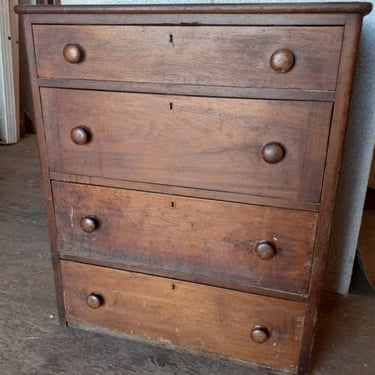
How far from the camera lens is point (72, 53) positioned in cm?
105

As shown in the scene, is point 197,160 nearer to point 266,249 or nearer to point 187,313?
point 266,249

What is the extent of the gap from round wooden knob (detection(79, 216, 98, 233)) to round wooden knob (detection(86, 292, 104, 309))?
221 mm

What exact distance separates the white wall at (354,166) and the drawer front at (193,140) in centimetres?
54

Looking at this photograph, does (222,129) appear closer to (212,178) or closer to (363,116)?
(212,178)

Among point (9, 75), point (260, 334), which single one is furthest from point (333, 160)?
point (9, 75)

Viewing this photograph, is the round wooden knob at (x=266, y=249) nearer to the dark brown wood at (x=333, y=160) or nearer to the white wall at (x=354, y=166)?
the dark brown wood at (x=333, y=160)

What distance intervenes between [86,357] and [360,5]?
1186 millimetres

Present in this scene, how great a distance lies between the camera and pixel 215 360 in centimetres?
131

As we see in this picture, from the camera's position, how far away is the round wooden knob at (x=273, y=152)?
994 mm

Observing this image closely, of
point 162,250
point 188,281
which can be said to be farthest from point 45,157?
point 188,281

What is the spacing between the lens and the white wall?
139 centimetres

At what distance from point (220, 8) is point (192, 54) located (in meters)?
0.12

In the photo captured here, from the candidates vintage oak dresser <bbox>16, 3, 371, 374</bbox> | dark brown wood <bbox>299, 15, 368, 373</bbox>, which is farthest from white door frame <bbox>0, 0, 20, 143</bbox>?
dark brown wood <bbox>299, 15, 368, 373</bbox>

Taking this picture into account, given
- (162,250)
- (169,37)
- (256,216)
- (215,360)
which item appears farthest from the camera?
(215,360)
